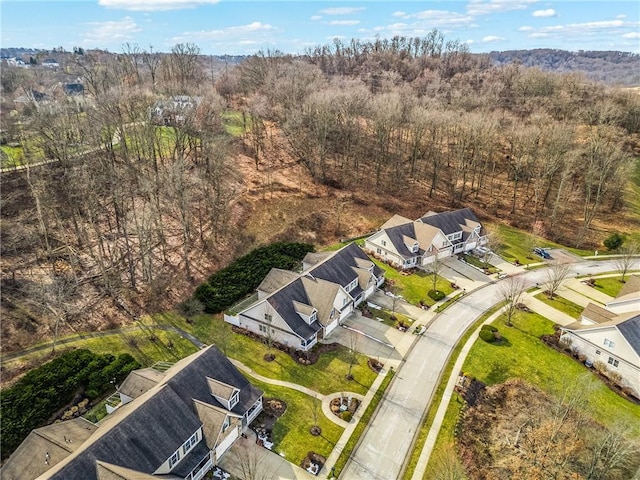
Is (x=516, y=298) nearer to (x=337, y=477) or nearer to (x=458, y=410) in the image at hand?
(x=458, y=410)

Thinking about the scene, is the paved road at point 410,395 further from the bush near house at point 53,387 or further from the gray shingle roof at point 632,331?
the bush near house at point 53,387

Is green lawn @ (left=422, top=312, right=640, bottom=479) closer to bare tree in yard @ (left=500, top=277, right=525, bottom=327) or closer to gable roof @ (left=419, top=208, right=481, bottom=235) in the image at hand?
bare tree in yard @ (left=500, top=277, right=525, bottom=327)

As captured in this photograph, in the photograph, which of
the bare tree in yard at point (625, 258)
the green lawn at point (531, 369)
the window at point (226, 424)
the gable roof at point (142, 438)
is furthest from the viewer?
the bare tree in yard at point (625, 258)

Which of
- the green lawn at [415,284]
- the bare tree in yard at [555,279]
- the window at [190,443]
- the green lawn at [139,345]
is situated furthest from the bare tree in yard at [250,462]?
the bare tree in yard at [555,279]

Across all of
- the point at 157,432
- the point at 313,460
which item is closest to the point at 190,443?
the point at 157,432

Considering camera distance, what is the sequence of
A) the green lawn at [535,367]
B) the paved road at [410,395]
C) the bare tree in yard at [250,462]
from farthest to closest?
1. the green lawn at [535,367]
2. the paved road at [410,395]
3. the bare tree in yard at [250,462]

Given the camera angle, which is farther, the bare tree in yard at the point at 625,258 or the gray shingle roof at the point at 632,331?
the bare tree in yard at the point at 625,258

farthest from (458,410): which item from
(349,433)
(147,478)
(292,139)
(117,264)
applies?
(292,139)
